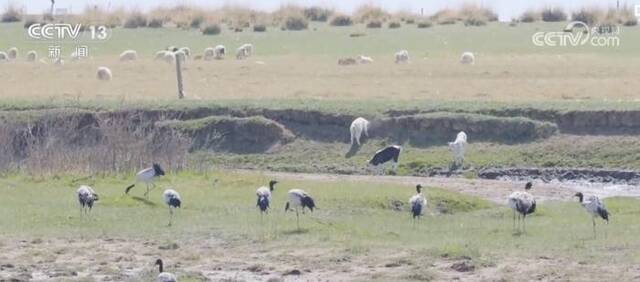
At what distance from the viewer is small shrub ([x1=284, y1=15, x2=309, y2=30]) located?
249 feet

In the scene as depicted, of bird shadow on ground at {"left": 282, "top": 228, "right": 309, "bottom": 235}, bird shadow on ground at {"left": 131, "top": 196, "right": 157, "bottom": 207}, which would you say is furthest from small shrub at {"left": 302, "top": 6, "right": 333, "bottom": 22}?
bird shadow on ground at {"left": 282, "top": 228, "right": 309, "bottom": 235}

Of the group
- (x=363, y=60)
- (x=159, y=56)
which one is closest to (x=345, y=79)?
(x=363, y=60)

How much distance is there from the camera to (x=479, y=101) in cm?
3844

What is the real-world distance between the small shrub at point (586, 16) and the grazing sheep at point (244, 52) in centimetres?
1950

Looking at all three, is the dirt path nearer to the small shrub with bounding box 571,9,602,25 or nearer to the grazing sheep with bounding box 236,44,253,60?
the grazing sheep with bounding box 236,44,253,60

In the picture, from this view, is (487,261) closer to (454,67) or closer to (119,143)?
(119,143)

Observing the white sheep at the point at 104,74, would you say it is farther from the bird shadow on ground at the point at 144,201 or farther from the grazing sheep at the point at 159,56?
the bird shadow on ground at the point at 144,201

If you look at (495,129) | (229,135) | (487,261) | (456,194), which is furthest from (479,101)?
(487,261)

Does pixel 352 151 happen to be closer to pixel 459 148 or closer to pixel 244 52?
pixel 459 148

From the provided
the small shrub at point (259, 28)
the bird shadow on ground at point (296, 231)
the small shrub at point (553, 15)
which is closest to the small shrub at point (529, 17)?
the small shrub at point (553, 15)

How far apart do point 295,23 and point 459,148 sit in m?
44.3

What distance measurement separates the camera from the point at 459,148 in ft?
108

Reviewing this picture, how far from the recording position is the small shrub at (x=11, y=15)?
81.9 meters

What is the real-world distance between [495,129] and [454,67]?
57.9 feet
